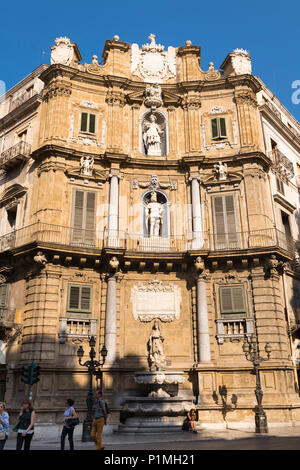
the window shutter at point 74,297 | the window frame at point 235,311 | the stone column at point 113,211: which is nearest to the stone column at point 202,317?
the window frame at point 235,311

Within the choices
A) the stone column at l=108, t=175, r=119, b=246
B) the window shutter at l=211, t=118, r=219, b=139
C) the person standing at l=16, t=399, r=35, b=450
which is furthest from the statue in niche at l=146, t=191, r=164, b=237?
the person standing at l=16, t=399, r=35, b=450

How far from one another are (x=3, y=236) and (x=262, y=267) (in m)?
13.1

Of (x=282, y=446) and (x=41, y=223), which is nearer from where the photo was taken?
(x=282, y=446)

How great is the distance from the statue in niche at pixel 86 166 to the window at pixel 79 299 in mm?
5937

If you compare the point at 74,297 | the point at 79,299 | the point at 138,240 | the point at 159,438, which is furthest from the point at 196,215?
the point at 159,438

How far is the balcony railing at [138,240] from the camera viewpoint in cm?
2066

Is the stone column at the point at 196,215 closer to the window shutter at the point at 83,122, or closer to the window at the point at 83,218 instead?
the window at the point at 83,218

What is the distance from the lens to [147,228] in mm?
22594

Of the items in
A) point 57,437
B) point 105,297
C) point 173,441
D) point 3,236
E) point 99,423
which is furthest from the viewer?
point 3,236

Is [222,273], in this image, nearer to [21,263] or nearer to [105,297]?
[105,297]

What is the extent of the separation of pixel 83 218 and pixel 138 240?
2956 millimetres

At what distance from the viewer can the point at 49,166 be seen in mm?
21734
